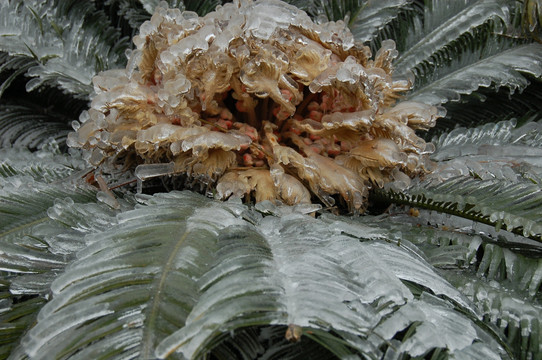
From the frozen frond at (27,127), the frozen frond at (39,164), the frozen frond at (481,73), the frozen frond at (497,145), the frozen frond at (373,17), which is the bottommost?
the frozen frond at (27,127)

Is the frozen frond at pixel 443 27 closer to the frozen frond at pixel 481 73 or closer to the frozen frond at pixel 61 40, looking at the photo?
the frozen frond at pixel 481 73

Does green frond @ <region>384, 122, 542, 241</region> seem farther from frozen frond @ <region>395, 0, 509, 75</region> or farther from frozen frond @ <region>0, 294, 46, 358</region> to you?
frozen frond @ <region>0, 294, 46, 358</region>

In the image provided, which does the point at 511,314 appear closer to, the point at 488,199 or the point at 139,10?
the point at 488,199

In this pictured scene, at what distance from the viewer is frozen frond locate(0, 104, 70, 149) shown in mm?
1604

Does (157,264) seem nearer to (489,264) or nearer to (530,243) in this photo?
(489,264)

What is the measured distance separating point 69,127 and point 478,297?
4.80 feet

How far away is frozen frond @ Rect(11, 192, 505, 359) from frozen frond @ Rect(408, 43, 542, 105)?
2.47ft

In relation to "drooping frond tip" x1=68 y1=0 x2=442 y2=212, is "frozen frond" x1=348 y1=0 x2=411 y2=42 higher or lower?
higher

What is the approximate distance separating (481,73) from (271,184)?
760mm

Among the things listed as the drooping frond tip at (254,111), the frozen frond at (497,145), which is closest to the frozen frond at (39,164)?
the drooping frond tip at (254,111)

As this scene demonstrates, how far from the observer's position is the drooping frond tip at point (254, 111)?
102 centimetres

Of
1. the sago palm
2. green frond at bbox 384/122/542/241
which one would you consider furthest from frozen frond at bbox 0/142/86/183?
green frond at bbox 384/122/542/241

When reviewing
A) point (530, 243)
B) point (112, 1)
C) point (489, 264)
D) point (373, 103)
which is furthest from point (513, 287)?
point (112, 1)

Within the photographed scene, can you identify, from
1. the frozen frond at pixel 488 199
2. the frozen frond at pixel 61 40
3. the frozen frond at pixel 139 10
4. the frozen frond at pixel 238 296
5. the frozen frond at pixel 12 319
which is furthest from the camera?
the frozen frond at pixel 139 10
